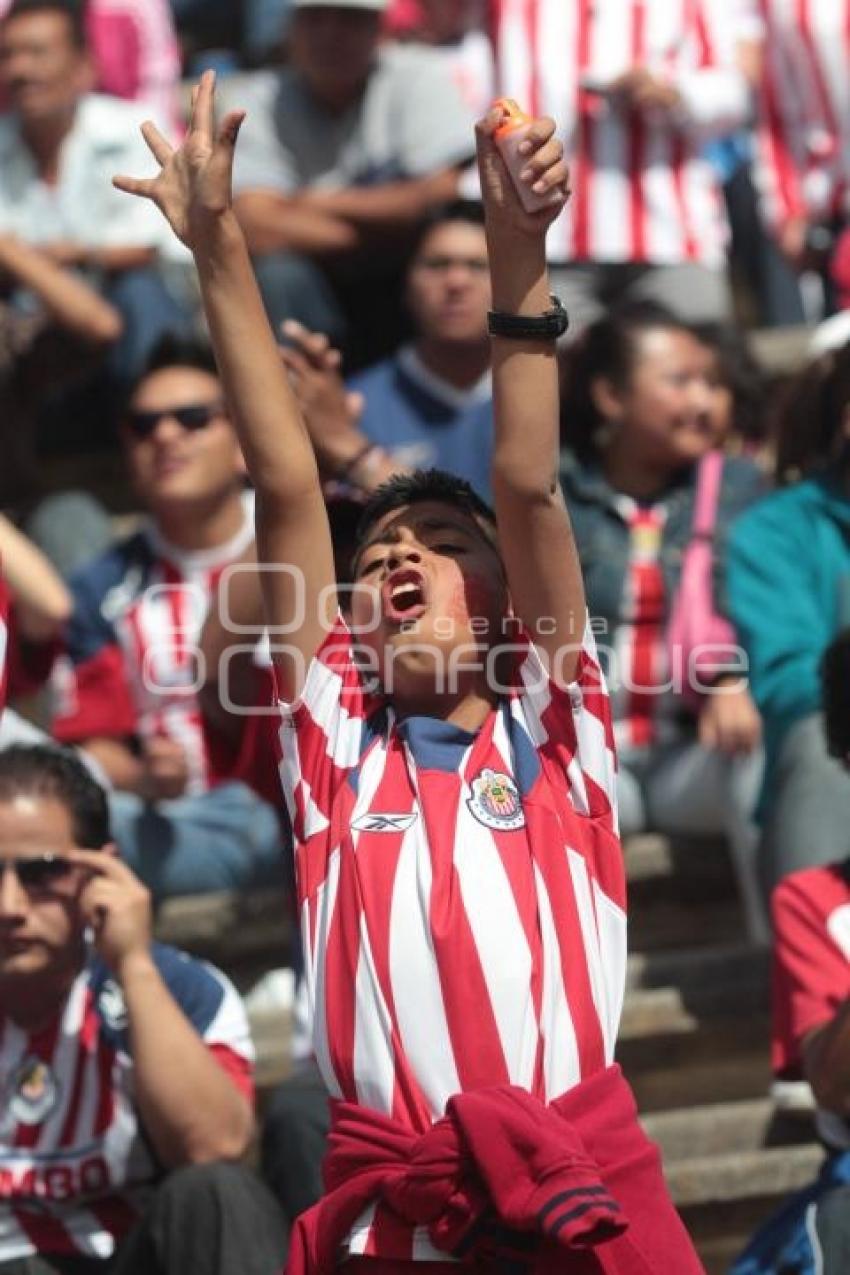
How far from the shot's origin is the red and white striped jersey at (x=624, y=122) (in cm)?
678

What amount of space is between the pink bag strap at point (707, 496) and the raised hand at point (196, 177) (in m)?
2.47

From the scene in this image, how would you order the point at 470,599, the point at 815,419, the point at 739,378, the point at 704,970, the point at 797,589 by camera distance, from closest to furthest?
the point at 470,599, the point at 704,970, the point at 797,589, the point at 815,419, the point at 739,378

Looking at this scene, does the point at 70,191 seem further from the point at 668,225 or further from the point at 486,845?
the point at 486,845

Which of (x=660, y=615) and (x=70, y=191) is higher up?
(x=70, y=191)

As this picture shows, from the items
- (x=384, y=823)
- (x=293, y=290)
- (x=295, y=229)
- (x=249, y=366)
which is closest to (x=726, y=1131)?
(x=384, y=823)

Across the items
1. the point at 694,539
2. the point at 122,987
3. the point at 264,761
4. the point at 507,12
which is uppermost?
the point at 507,12

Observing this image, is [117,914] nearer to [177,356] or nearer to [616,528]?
[616,528]

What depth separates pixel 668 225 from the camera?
22.2ft

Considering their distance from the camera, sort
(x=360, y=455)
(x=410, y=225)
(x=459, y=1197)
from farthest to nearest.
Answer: (x=410, y=225) < (x=360, y=455) < (x=459, y=1197)

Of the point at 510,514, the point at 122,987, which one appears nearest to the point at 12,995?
the point at 122,987

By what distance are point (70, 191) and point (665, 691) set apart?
2362mm

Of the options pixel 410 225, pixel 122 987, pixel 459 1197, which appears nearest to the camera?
pixel 459 1197

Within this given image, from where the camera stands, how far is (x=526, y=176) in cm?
316

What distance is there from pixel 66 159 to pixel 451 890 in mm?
4103
